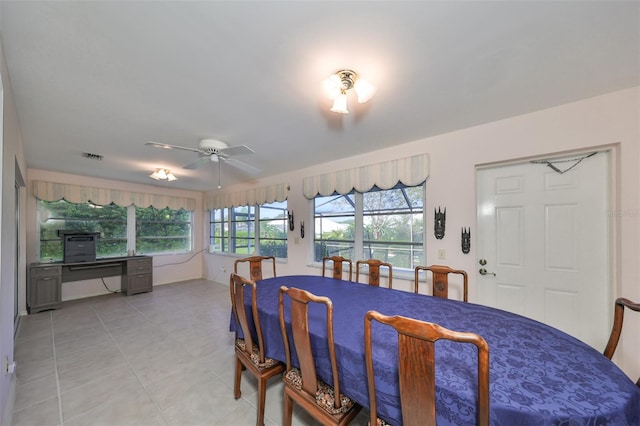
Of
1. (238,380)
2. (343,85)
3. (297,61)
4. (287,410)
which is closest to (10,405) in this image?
(238,380)

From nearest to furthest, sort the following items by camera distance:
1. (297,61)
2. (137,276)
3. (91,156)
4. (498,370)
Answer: (498,370)
(297,61)
(91,156)
(137,276)

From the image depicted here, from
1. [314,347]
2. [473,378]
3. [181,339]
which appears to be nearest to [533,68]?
[473,378]

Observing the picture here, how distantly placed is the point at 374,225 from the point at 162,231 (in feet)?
17.2

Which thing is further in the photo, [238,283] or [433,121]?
[433,121]

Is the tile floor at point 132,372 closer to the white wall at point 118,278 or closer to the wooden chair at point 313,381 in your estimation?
the wooden chair at point 313,381

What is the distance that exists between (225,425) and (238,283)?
1.00 metres

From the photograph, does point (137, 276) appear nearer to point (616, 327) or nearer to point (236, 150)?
point (236, 150)

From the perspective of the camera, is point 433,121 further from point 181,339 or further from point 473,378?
point 181,339

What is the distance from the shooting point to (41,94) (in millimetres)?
1815

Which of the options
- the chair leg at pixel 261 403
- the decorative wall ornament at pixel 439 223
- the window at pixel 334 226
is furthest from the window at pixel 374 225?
the chair leg at pixel 261 403

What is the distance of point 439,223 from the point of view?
267 centimetres

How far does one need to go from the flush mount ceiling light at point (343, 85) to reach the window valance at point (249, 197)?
2.84 m

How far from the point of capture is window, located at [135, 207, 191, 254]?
543cm

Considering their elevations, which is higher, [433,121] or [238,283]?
[433,121]
